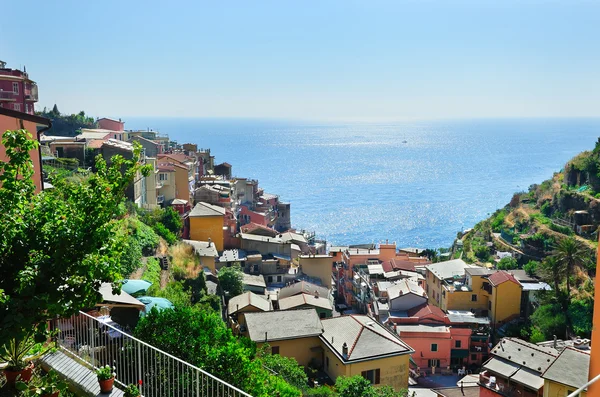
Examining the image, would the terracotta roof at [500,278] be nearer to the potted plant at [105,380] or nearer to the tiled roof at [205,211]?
the tiled roof at [205,211]

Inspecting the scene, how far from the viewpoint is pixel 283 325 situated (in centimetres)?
2520

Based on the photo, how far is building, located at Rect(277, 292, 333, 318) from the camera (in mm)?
29964

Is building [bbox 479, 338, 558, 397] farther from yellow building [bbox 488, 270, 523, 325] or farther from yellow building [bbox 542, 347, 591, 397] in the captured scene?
yellow building [bbox 488, 270, 523, 325]

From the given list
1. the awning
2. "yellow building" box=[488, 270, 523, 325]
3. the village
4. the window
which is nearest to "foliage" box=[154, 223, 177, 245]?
the village

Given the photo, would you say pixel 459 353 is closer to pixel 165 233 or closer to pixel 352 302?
pixel 352 302

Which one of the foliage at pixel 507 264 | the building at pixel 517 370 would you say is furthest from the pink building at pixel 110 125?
the building at pixel 517 370

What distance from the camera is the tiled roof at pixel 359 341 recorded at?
22.8 meters

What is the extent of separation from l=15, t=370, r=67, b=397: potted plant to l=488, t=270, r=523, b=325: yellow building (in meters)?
33.9

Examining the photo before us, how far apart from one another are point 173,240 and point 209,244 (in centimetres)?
433

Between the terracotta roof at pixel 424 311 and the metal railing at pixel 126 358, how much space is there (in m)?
28.0

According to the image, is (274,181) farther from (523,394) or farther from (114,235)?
(114,235)

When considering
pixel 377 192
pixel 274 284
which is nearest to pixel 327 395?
pixel 274 284

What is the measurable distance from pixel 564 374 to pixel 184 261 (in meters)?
17.8

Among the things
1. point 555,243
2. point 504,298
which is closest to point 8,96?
point 504,298
